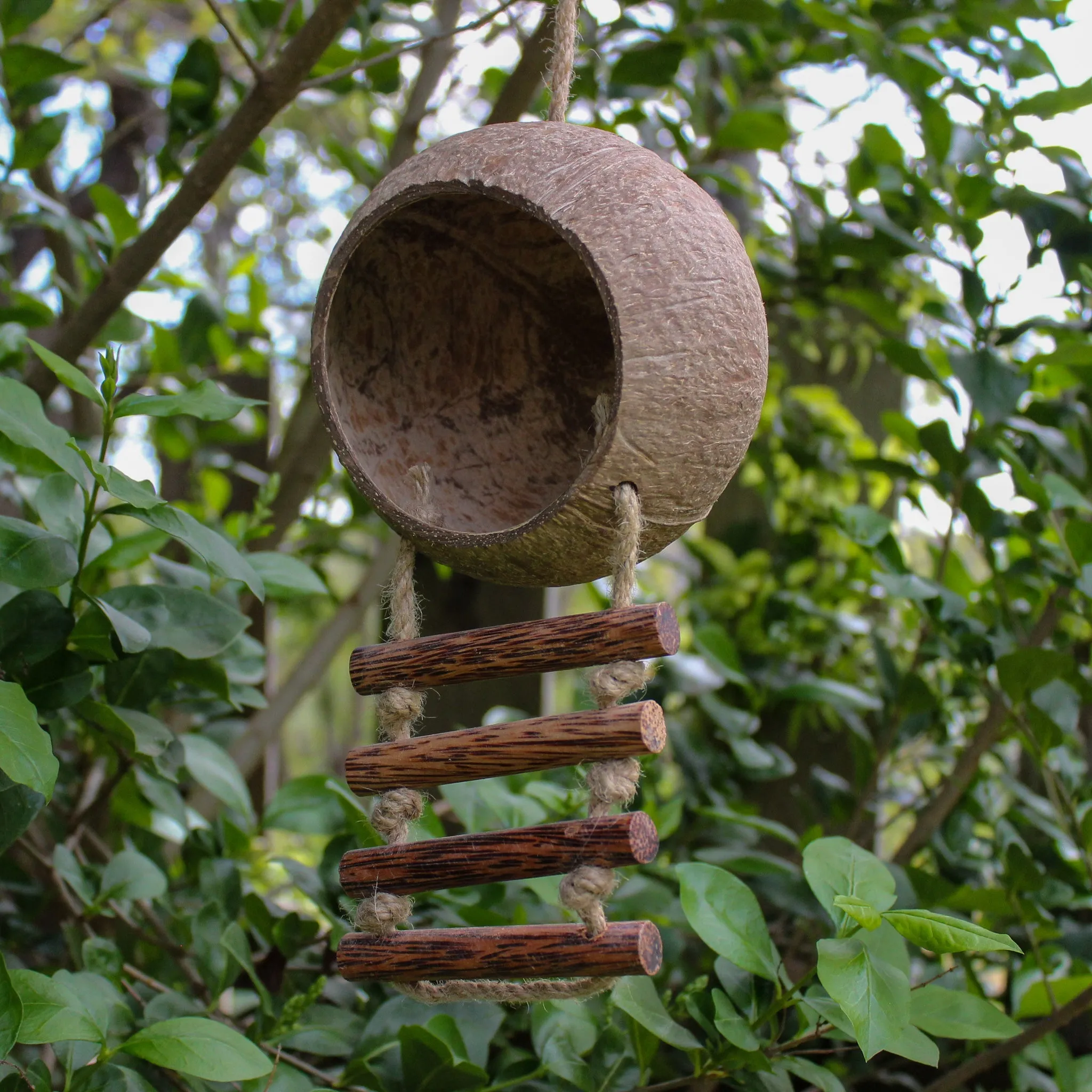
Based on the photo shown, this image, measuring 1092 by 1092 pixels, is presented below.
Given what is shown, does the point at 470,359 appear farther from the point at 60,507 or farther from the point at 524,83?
the point at 524,83

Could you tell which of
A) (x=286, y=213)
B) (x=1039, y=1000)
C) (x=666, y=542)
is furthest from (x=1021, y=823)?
(x=286, y=213)

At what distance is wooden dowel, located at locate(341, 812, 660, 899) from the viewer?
27.4 inches

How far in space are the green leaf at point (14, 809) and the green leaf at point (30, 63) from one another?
85 centimetres

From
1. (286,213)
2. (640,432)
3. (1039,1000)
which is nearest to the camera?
(640,432)

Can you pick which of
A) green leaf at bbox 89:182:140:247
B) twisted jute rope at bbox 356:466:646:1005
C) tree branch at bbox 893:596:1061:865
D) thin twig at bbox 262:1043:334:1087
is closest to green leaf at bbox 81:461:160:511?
twisted jute rope at bbox 356:466:646:1005

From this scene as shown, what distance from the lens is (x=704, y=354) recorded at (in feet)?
2.50

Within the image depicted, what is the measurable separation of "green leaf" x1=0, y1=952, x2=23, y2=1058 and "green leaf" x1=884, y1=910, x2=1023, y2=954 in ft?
1.95

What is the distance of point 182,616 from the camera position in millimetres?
980

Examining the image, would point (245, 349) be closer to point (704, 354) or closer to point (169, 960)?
point (169, 960)

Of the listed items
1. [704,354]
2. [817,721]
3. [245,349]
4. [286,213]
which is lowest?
[817,721]

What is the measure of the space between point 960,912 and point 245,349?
4.15 feet

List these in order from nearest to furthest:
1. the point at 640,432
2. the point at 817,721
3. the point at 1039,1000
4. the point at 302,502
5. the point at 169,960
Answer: the point at 640,432, the point at 1039,1000, the point at 169,960, the point at 302,502, the point at 817,721

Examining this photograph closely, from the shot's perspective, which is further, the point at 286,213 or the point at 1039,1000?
the point at 286,213

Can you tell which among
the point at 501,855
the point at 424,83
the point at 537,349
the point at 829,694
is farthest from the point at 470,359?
the point at 424,83
